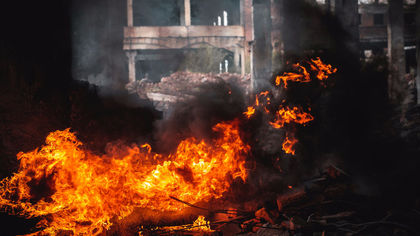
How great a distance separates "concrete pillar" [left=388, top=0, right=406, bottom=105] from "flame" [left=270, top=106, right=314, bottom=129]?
5.74m

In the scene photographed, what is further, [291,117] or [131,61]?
[131,61]

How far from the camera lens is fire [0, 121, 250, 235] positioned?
5.57m

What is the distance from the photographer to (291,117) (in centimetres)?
848

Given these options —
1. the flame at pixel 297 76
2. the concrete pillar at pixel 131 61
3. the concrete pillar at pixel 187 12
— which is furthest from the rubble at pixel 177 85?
the flame at pixel 297 76

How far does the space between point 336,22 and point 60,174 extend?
8801mm

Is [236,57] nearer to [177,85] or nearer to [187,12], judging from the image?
[187,12]

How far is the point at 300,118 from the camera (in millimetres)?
8555

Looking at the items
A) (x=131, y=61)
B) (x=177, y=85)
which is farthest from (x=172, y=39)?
(x=177, y=85)

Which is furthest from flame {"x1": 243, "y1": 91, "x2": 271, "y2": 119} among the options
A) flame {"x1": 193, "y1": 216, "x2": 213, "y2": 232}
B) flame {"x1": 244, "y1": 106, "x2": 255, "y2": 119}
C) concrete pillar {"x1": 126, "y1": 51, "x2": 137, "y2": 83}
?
concrete pillar {"x1": 126, "y1": 51, "x2": 137, "y2": 83}

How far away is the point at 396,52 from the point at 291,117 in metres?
7.47

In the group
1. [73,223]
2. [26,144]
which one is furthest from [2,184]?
[73,223]

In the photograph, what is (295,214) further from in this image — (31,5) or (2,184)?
(31,5)

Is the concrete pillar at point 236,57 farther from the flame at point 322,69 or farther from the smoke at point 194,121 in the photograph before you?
the smoke at point 194,121

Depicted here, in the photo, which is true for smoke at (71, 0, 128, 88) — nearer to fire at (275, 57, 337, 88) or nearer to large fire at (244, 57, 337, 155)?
large fire at (244, 57, 337, 155)
